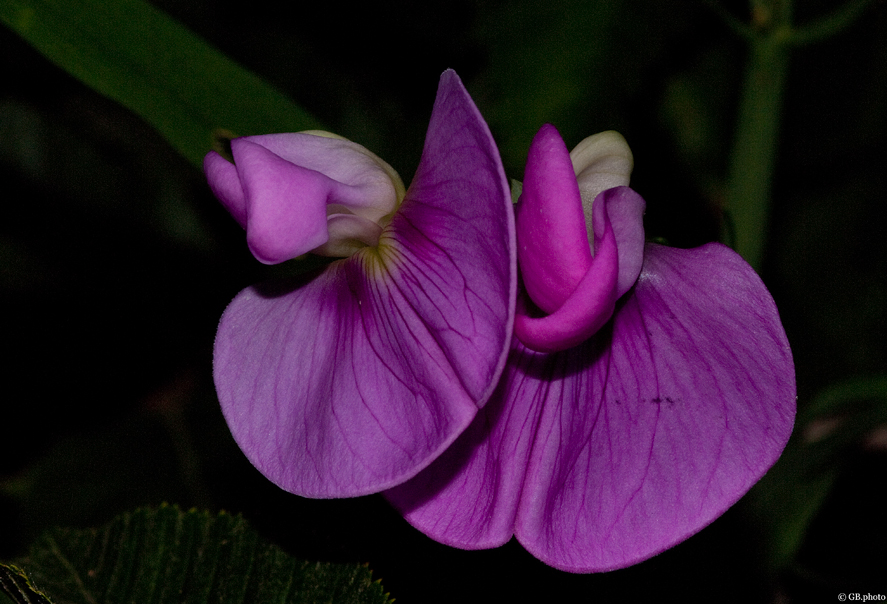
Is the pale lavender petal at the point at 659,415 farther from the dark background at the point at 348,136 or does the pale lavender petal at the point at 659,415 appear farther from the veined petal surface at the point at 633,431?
the dark background at the point at 348,136

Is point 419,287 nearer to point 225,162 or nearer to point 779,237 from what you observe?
point 225,162

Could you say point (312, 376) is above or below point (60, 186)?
below

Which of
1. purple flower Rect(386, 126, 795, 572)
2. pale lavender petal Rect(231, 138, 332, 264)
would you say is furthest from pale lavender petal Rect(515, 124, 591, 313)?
pale lavender petal Rect(231, 138, 332, 264)

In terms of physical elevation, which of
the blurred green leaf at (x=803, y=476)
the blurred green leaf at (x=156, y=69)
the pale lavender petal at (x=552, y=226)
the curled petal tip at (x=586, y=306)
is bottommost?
the blurred green leaf at (x=803, y=476)

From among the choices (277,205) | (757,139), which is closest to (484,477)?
(277,205)

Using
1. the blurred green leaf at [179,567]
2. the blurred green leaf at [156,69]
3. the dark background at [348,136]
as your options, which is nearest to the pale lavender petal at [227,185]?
the blurred green leaf at [156,69]

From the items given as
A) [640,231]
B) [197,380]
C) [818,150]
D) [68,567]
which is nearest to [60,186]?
[197,380]

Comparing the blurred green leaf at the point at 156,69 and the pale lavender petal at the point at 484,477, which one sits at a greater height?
the blurred green leaf at the point at 156,69

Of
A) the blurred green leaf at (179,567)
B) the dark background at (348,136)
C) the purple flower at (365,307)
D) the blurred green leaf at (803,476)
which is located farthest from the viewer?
the dark background at (348,136)
